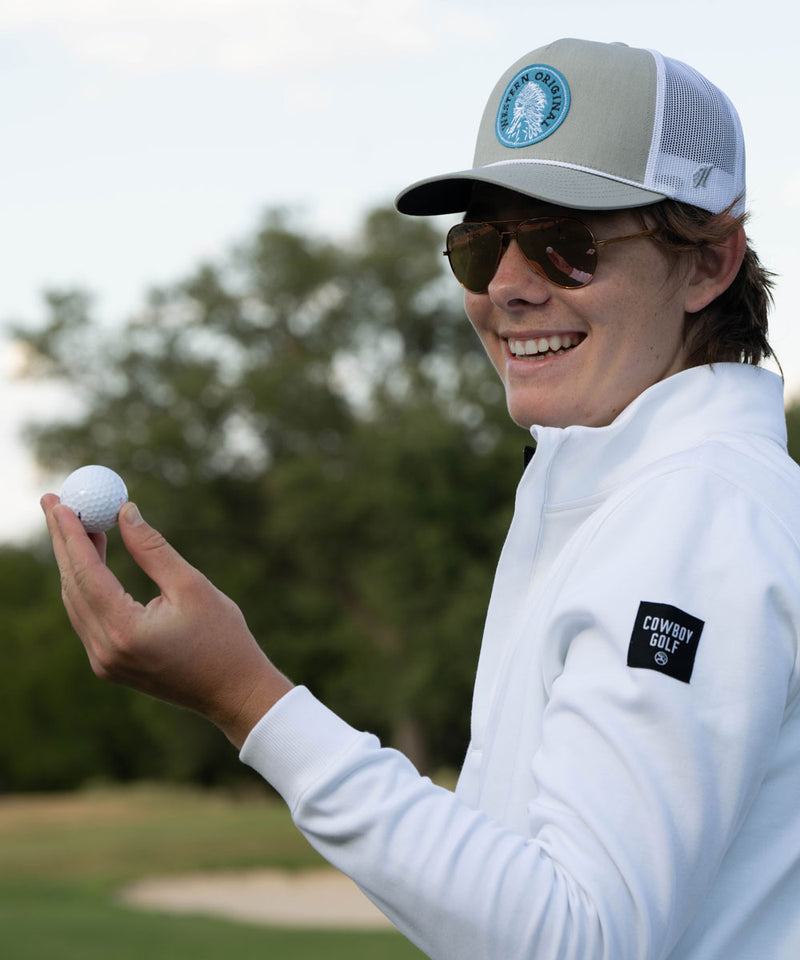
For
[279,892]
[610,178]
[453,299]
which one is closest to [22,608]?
[453,299]

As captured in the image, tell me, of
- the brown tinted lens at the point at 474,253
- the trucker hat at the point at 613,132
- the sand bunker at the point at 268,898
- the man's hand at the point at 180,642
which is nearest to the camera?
the man's hand at the point at 180,642

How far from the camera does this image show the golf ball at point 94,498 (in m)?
1.90

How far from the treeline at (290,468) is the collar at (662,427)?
960 inches

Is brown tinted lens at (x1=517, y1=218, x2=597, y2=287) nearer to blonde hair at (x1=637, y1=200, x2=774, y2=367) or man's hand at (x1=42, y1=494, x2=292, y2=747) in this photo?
blonde hair at (x1=637, y1=200, x2=774, y2=367)

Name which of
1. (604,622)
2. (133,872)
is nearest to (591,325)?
(604,622)

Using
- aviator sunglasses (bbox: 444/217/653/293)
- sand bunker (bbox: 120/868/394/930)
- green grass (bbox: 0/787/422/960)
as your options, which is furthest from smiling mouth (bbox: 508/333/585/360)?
sand bunker (bbox: 120/868/394/930)

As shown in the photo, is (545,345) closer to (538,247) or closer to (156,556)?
(538,247)

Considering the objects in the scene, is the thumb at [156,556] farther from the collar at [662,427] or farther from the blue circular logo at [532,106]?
the blue circular logo at [532,106]

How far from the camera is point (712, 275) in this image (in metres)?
1.96

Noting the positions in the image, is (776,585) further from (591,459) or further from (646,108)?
(646,108)

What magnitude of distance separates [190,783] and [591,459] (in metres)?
32.1

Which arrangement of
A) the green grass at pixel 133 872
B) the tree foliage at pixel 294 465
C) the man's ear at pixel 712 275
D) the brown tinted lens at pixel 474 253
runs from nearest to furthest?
the man's ear at pixel 712 275
the brown tinted lens at pixel 474 253
the green grass at pixel 133 872
the tree foliage at pixel 294 465

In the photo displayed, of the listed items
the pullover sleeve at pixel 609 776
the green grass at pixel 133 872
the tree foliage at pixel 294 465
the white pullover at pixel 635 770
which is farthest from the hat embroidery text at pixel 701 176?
the tree foliage at pixel 294 465

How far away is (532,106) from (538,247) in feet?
0.73
